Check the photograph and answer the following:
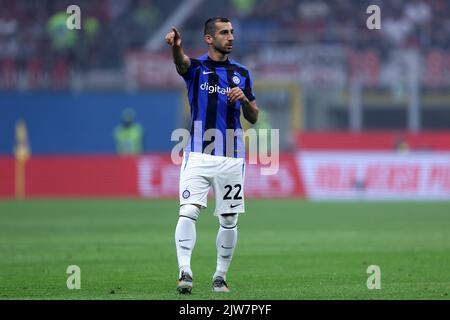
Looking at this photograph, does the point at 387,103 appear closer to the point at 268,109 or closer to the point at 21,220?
the point at 268,109

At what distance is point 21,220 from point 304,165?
387 inches

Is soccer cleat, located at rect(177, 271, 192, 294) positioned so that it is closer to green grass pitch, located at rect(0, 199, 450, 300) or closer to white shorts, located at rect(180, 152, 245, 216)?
green grass pitch, located at rect(0, 199, 450, 300)

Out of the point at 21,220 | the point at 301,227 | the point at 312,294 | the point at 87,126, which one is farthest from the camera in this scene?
the point at 87,126

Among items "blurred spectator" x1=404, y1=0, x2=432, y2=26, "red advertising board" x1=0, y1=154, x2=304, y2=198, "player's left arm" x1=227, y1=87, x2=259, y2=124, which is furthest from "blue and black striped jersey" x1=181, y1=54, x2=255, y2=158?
"blurred spectator" x1=404, y1=0, x2=432, y2=26

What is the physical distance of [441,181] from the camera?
92.4ft

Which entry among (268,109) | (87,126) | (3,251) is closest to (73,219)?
(3,251)

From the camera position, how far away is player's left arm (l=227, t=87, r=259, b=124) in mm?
9594

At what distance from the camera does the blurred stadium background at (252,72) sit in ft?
113

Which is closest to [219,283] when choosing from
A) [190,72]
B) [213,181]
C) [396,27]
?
[213,181]

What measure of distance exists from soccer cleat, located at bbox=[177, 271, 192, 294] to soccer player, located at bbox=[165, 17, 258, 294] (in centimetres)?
42

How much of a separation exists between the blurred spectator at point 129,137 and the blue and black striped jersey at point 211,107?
22.8 meters

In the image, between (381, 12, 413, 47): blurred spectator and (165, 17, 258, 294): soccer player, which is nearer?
(165, 17, 258, 294): soccer player

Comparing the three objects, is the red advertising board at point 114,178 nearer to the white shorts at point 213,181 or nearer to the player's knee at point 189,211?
the white shorts at point 213,181

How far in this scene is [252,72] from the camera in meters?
35.2
